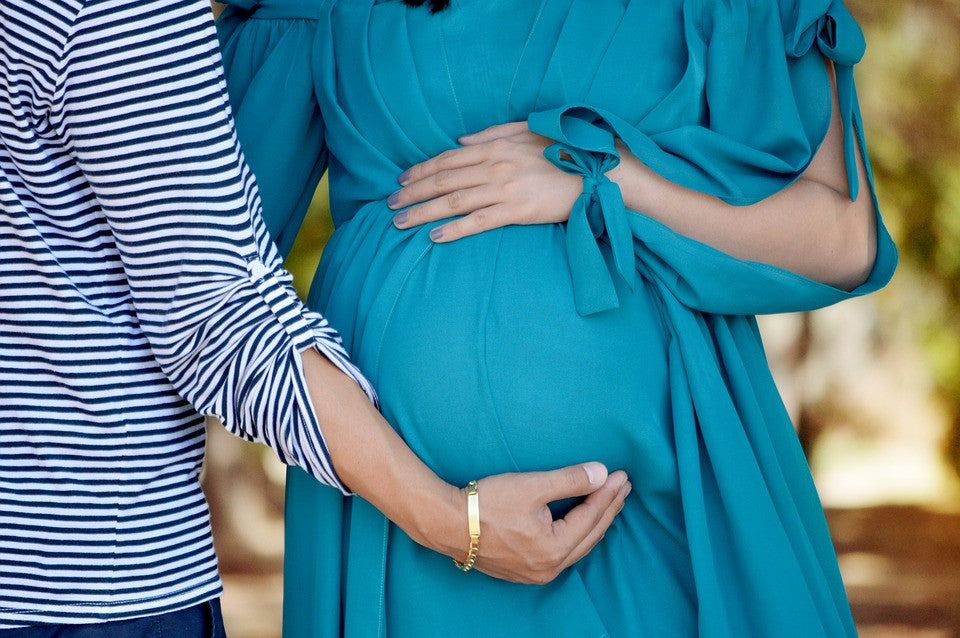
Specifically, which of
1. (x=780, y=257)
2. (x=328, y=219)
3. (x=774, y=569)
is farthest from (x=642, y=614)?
(x=328, y=219)

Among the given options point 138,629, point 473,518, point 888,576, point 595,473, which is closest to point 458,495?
point 473,518

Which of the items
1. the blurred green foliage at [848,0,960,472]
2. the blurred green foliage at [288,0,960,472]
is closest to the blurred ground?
the blurred green foliage at [288,0,960,472]

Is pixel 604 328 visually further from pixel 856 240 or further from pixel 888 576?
pixel 888 576

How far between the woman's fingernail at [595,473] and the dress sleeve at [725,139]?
141 mm

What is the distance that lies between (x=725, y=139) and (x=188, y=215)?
0.51 meters

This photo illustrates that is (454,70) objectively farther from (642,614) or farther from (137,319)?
(642,614)

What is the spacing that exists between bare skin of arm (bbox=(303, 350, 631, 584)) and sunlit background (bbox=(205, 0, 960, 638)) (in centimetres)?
209

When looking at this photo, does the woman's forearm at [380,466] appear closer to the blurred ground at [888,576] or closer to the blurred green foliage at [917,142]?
the blurred green foliage at [917,142]

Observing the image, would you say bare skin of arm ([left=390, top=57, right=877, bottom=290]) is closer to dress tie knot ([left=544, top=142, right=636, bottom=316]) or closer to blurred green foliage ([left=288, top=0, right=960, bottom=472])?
dress tie knot ([left=544, top=142, right=636, bottom=316])

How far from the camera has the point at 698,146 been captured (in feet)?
3.34

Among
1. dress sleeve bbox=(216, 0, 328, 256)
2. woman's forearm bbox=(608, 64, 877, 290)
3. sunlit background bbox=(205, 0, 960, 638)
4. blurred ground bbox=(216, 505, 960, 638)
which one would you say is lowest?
blurred ground bbox=(216, 505, 960, 638)

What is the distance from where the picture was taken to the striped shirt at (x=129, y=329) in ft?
2.52

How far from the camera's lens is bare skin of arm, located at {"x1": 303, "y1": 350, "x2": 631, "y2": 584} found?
0.86m

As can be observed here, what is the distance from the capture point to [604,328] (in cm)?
98
